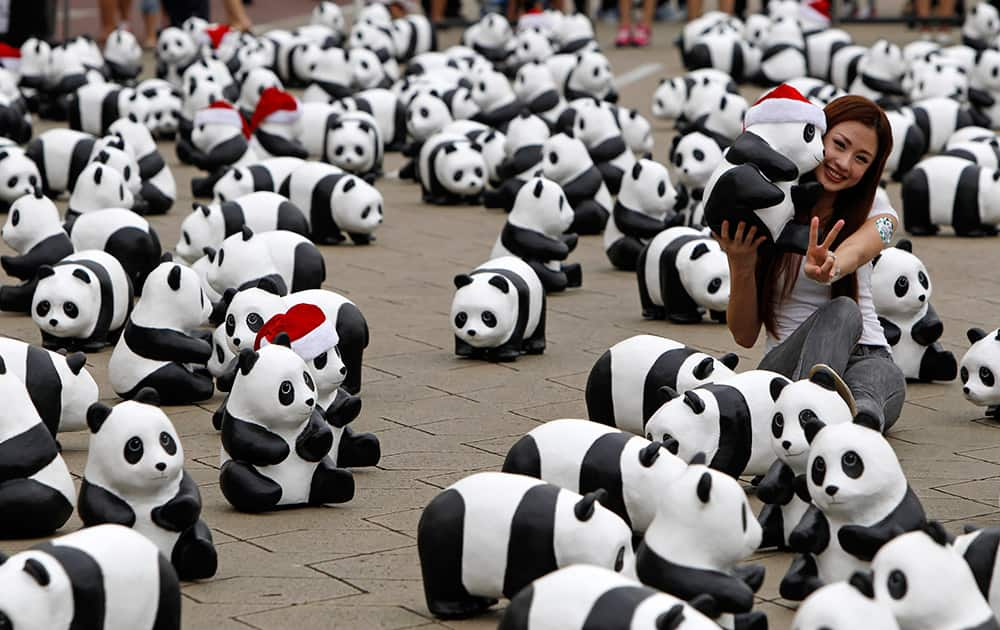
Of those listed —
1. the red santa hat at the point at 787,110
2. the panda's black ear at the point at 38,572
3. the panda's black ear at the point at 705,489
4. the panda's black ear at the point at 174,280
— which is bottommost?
the panda's black ear at the point at 174,280

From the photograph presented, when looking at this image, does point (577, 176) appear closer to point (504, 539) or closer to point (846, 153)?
point (846, 153)

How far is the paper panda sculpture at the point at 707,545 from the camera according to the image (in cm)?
427

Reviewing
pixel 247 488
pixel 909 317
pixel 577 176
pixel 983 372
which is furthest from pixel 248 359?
pixel 577 176

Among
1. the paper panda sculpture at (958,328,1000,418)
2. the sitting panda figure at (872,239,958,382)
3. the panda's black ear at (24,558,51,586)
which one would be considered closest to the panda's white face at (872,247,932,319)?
the sitting panda figure at (872,239,958,382)

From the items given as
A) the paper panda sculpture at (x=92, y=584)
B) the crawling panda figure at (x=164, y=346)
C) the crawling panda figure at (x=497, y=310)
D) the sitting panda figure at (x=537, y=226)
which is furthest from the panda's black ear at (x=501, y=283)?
the paper panda sculpture at (x=92, y=584)

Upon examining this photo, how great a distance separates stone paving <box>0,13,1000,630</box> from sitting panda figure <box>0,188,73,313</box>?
18cm

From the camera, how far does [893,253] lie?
283 inches

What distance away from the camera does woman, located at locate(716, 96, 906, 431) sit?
6.00m

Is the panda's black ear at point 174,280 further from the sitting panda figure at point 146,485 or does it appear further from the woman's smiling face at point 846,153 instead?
the woman's smiling face at point 846,153

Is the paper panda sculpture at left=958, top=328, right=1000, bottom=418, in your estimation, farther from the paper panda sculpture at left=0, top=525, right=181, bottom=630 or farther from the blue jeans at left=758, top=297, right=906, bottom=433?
the paper panda sculpture at left=0, top=525, right=181, bottom=630

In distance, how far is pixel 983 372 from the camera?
258 inches

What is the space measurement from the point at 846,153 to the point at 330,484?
2.12 m

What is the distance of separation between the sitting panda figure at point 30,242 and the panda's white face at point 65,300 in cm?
89

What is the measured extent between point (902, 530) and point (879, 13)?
2047cm
